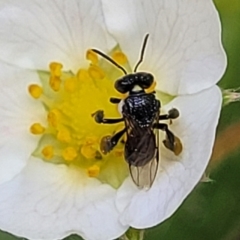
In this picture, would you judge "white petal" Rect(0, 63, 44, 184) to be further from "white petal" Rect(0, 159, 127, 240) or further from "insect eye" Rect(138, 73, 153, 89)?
"insect eye" Rect(138, 73, 153, 89)

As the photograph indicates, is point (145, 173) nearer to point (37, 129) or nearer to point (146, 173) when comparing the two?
point (146, 173)

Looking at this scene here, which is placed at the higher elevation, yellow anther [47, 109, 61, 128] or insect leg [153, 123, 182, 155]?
insect leg [153, 123, 182, 155]

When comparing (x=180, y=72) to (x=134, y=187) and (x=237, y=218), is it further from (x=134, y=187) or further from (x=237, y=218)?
(x=237, y=218)

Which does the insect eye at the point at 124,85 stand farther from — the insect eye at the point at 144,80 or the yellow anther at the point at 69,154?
the yellow anther at the point at 69,154

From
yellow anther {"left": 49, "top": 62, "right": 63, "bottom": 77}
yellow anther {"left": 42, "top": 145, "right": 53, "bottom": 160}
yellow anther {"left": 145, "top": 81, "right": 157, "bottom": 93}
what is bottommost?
yellow anther {"left": 42, "top": 145, "right": 53, "bottom": 160}

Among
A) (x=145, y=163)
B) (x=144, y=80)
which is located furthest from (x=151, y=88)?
(x=145, y=163)

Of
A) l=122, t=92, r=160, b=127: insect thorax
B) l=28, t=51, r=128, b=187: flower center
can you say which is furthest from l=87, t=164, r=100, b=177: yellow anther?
l=122, t=92, r=160, b=127: insect thorax

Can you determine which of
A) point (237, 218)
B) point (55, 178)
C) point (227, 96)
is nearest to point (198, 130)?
point (227, 96)

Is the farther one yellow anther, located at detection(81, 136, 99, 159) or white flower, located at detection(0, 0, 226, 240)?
yellow anther, located at detection(81, 136, 99, 159)
